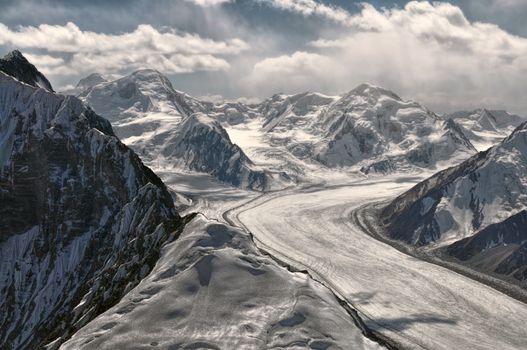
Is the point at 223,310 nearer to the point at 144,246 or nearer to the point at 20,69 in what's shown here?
the point at 144,246

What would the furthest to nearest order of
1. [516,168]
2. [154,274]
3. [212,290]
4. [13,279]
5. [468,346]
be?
[516,168] → [13,279] → [468,346] → [154,274] → [212,290]

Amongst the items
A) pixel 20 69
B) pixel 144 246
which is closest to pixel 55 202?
pixel 20 69

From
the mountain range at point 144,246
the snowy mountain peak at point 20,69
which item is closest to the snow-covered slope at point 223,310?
the mountain range at point 144,246

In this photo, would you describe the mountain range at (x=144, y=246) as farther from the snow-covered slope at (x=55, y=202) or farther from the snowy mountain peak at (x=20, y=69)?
the snowy mountain peak at (x=20, y=69)

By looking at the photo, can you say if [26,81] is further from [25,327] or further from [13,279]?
[25,327]

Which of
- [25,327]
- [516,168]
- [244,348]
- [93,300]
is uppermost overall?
[516,168]

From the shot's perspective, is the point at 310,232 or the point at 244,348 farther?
the point at 310,232

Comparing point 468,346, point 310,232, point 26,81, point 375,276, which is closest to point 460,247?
point 375,276
